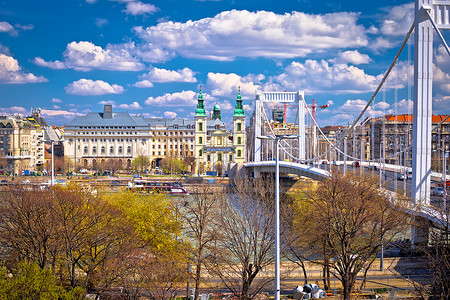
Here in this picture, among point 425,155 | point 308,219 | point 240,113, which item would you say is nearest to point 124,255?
point 308,219

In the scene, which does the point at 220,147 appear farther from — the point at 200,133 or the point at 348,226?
the point at 348,226

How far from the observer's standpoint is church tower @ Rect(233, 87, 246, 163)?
92812 mm

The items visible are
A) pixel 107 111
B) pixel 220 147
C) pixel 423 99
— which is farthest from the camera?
pixel 107 111

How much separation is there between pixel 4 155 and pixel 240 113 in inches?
1585

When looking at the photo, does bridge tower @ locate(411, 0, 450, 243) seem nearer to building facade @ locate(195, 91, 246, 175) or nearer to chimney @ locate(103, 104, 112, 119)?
building facade @ locate(195, 91, 246, 175)

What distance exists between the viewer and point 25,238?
19516mm

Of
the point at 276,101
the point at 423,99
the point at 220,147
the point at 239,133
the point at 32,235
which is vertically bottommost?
the point at 32,235

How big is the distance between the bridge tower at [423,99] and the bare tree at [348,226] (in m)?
1.34

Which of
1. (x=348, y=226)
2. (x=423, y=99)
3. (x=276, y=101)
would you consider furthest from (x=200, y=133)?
(x=348, y=226)

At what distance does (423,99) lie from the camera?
22.0 meters

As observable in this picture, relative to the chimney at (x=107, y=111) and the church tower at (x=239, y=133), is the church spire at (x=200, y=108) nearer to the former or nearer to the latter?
the church tower at (x=239, y=133)

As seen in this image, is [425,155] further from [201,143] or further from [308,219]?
[201,143]

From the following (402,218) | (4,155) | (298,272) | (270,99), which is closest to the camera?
(402,218)

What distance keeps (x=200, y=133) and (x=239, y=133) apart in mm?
8001
